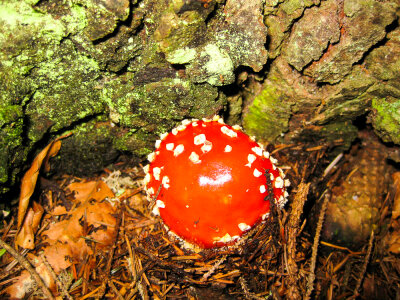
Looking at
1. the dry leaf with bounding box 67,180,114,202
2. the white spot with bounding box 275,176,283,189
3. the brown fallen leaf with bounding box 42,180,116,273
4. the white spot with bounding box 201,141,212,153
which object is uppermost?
the white spot with bounding box 201,141,212,153

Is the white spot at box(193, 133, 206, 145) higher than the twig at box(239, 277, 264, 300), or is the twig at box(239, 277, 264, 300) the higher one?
the white spot at box(193, 133, 206, 145)

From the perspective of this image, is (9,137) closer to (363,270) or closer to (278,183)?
(278,183)

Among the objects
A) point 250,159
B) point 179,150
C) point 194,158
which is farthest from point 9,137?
point 250,159

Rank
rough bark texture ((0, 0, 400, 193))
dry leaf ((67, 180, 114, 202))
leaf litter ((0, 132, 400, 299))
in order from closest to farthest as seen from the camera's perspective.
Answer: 1. rough bark texture ((0, 0, 400, 193))
2. leaf litter ((0, 132, 400, 299))
3. dry leaf ((67, 180, 114, 202))

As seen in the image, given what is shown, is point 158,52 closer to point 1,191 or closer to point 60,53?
point 60,53

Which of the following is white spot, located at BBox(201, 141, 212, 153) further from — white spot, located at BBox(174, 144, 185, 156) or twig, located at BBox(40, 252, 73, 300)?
twig, located at BBox(40, 252, 73, 300)

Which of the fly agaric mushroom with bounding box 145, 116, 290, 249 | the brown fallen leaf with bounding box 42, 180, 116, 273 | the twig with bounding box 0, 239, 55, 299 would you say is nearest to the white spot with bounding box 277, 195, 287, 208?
the fly agaric mushroom with bounding box 145, 116, 290, 249
